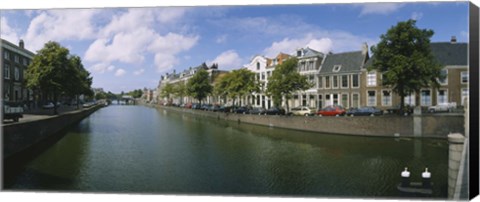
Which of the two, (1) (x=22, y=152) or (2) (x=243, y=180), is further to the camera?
(1) (x=22, y=152)

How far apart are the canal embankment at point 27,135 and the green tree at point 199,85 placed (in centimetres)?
2590

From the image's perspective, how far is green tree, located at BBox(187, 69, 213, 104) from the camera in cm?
4838

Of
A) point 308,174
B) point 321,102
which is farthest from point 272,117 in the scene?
point 308,174

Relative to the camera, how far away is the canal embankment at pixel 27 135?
13673 mm

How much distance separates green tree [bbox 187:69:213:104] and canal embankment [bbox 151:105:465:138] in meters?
22.6

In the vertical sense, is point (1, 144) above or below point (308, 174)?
above

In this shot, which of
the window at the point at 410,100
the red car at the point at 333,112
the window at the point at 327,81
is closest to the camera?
the window at the point at 410,100

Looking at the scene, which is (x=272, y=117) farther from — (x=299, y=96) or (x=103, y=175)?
(x=103, y=175)

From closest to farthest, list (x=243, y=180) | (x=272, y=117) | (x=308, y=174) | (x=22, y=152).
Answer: (x=243, y=180), (x=308, y=174), (x=22, y=152), (x=272, y=117)

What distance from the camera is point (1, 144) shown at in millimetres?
12383

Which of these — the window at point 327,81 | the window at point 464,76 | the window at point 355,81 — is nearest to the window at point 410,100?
the window at point 464,76

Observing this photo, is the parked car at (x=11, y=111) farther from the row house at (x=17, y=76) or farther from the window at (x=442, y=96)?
the window at (x=442, y=96)

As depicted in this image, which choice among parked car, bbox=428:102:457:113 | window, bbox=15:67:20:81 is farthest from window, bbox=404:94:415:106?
window, bbox=15:67:20:81

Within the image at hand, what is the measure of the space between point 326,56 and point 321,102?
16.5 ft
